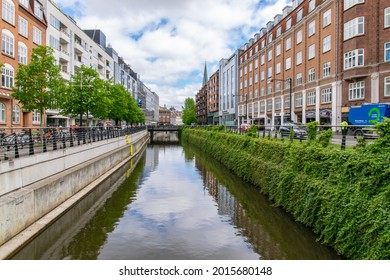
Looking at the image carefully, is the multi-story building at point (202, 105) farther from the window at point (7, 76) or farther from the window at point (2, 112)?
the window at point (2, 112)

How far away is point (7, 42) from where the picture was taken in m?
31.0

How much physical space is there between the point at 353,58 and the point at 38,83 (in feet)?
103

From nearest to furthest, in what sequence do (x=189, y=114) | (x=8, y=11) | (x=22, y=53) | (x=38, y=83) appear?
(x=38, y=83), (x=8, y=11), (x=22, y=53), (x=189, y=114)

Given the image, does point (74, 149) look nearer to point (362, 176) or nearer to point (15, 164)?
point (15, 164)

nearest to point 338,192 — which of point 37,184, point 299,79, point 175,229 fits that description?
point 175,229

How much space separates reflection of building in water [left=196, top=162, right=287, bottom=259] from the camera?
1041 cm

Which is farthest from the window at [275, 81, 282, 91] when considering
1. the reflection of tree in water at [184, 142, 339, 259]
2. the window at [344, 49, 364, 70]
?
the reflection of tree in water at [184, 142, 339, 259]

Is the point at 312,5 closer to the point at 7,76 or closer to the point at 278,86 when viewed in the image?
the point at 278,86

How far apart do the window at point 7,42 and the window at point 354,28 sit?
117ft

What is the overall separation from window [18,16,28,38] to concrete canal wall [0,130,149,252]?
69.8 feet

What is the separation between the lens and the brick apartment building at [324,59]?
33.0 metres

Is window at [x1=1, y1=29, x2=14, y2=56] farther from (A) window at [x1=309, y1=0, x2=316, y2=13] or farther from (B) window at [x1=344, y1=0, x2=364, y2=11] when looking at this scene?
(A) window at [x1=309, y1=0, x2=316, y2=13]

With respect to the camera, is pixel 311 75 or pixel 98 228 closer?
pixel 98 228

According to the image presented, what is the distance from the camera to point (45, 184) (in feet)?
40.7
